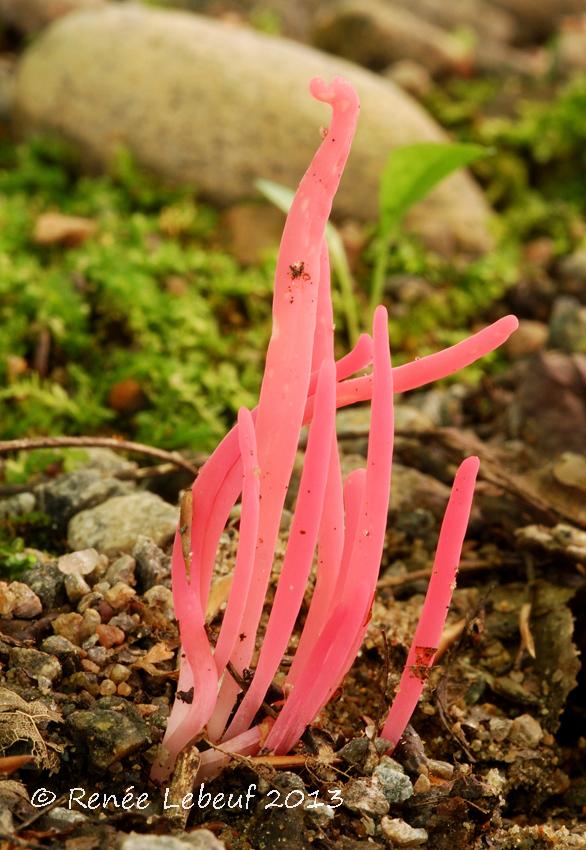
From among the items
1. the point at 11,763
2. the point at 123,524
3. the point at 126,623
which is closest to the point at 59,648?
the point at 126,623

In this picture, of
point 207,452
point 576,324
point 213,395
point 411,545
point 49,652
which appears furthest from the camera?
point 576,324

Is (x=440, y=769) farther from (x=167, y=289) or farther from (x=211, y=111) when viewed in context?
(x=211, y=111)

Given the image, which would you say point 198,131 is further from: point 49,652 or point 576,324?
point 49,652

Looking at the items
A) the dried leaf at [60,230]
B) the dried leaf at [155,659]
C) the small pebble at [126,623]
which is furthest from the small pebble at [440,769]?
the dried leaf at [60,230]

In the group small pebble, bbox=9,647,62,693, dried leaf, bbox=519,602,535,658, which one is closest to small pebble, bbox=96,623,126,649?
small pebble, bbox=9,647,62,693

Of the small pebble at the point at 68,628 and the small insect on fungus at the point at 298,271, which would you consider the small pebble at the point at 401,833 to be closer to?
the small pebble at the point at 68,628

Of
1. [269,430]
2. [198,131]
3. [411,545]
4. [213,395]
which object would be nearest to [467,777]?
[269,430]
